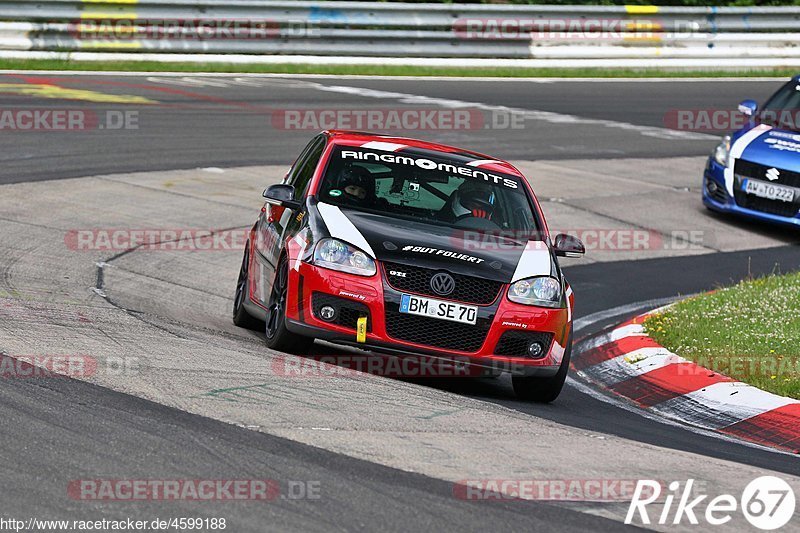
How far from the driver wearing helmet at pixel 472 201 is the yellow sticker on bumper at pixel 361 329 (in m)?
1.28

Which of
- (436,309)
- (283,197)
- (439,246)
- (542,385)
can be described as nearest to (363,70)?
(283,197)

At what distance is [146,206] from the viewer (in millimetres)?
13422

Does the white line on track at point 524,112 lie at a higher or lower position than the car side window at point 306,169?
lower

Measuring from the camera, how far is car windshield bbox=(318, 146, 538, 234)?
877 centimetres

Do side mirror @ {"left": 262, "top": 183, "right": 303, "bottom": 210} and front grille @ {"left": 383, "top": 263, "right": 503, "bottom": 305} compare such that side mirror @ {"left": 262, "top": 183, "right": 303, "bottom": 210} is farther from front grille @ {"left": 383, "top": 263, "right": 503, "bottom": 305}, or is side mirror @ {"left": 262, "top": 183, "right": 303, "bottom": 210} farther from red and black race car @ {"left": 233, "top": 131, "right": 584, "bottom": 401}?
front grille @ {"left": 383, "top": 263, "right": 503, "bottom": 305}

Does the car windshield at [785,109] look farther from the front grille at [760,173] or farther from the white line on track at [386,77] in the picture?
the white line on track at [386,77]

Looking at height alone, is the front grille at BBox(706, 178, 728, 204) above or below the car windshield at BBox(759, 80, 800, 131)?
below

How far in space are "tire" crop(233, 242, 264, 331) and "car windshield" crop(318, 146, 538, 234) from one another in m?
1.11

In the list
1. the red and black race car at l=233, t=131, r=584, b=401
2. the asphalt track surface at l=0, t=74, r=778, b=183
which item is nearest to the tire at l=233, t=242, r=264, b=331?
the red and black race car at l=233, t=131, r=584, b=401

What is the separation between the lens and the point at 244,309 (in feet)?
31.1

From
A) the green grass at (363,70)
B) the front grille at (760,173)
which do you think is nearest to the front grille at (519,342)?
the front grille at (760,173)

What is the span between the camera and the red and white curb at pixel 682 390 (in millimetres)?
7840

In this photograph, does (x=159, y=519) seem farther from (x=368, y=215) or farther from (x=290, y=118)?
(x=290, y=118)

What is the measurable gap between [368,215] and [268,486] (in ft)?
11.4
